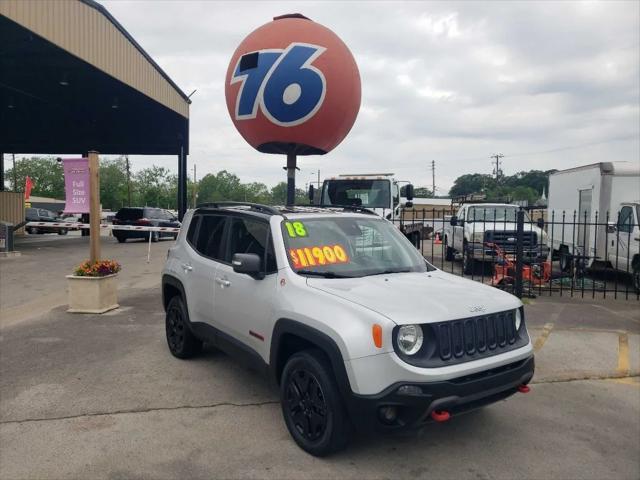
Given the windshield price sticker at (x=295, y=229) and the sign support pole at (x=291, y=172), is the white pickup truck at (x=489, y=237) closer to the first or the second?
the sign support pole at (x=291, y=172)

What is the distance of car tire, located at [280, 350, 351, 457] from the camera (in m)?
3.34

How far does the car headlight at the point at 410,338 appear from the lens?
10.4 feet

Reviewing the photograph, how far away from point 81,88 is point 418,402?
18.4m

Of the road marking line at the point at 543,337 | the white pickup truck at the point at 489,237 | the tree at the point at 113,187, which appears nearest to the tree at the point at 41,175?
the tree at the point at 113,187

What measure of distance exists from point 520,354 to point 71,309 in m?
7.16

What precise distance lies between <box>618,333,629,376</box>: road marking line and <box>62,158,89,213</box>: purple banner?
794 cm

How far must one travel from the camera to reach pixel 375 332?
3135mm

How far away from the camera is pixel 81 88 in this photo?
17.8 metres

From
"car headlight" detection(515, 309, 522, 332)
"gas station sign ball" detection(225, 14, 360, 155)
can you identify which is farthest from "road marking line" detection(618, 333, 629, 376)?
"gas station sign ball" detection(225, 14, 360, 155)

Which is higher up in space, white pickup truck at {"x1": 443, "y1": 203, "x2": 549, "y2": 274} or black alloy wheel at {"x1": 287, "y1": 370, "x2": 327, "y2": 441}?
white pickup truck at {"x1": 443, "y1": 203, "x2": 549, "y2": 274}

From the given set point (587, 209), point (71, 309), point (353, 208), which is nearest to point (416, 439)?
point (353, 208)

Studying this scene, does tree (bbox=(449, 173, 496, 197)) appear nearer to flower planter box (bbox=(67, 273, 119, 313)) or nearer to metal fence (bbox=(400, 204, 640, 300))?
metal fence (bbox=(400, 204, 640, 300))

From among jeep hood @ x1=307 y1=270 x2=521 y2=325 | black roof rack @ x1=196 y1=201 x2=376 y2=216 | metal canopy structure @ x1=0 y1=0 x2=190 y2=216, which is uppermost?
metal canopy structure @ x1=0 y1=0 x2=190 y2=216

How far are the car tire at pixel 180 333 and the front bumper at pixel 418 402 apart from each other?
9.49 ft
